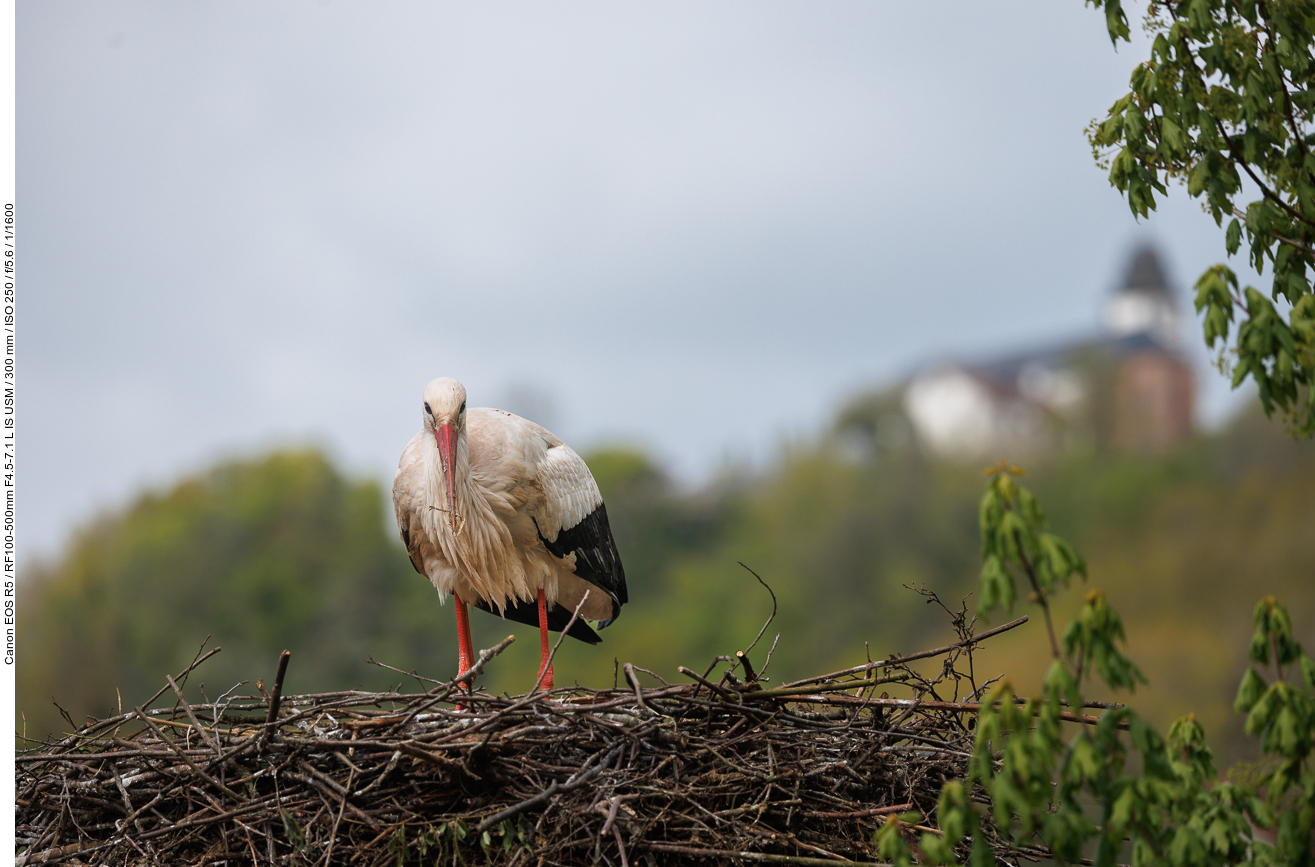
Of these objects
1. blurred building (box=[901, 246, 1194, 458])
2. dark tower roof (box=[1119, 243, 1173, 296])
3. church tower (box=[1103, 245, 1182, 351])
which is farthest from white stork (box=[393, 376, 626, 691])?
dark tower roof (box=[1119, 243, 1173, 296])

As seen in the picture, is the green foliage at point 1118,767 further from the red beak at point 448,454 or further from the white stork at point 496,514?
the white stork at point 496,514

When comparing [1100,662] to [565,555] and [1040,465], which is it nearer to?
[565,555]

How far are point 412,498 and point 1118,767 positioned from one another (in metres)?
3.47

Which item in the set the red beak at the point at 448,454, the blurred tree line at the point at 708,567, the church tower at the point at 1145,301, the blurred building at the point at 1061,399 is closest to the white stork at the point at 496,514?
the red beak at the point at 448,454

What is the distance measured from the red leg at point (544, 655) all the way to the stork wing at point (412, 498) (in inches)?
20.5

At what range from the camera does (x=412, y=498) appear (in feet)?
17.9

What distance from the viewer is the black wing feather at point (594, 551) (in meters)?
5.64

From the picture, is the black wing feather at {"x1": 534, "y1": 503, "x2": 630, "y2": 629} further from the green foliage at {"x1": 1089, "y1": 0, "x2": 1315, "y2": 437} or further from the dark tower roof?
the dark tower roof

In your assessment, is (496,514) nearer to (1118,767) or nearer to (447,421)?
(447,421)

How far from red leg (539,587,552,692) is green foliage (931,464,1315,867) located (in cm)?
275

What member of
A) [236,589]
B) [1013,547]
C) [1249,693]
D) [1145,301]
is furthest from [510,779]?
[1145,301]

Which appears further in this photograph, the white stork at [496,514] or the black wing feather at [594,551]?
the black wing feather at [594,551]

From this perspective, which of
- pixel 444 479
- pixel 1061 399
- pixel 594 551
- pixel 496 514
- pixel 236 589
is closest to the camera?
pixel 444 479

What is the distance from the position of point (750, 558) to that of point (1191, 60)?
4617cm
